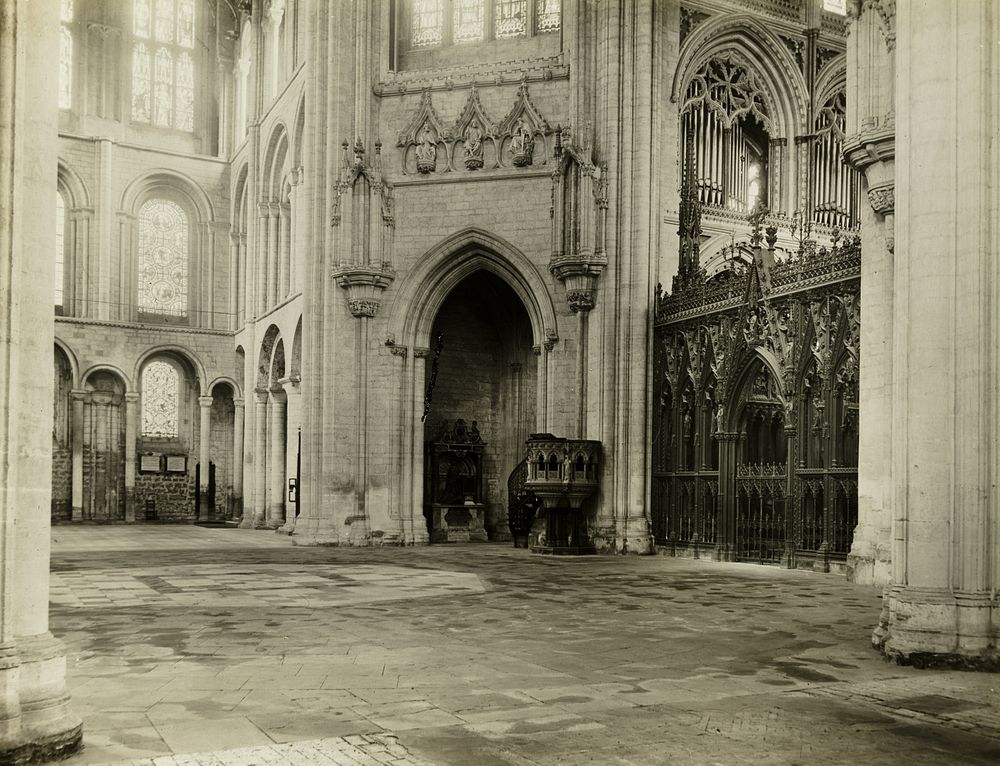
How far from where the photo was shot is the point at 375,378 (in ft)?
65.2

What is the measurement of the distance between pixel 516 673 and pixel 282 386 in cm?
2099

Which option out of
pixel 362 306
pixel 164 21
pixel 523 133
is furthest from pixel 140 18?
pixel 523 133

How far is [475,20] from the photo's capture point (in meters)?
21.0

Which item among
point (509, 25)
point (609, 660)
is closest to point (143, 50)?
point (509, 25)

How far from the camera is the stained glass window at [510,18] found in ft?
67.8

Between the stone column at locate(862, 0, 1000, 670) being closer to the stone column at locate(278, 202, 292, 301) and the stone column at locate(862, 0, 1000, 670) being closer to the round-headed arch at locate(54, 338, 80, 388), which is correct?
the stone column at locate(278, 202, 292, 301)

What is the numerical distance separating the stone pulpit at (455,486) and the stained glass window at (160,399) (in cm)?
1230

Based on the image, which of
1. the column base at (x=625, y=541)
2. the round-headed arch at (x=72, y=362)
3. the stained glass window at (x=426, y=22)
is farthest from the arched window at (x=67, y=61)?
the column base at (x=625, y=541)

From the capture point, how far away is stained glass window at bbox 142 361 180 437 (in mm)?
31078

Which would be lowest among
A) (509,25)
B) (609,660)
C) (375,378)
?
(609,660)

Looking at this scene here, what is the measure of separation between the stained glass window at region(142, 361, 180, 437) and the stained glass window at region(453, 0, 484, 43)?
14.9 m

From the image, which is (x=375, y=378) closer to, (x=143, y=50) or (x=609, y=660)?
(x=609, y=660)

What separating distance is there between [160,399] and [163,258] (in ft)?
13.5

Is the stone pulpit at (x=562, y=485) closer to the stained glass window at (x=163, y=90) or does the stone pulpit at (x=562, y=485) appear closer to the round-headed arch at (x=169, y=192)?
the round-headed arch at (x=169, y=192)
